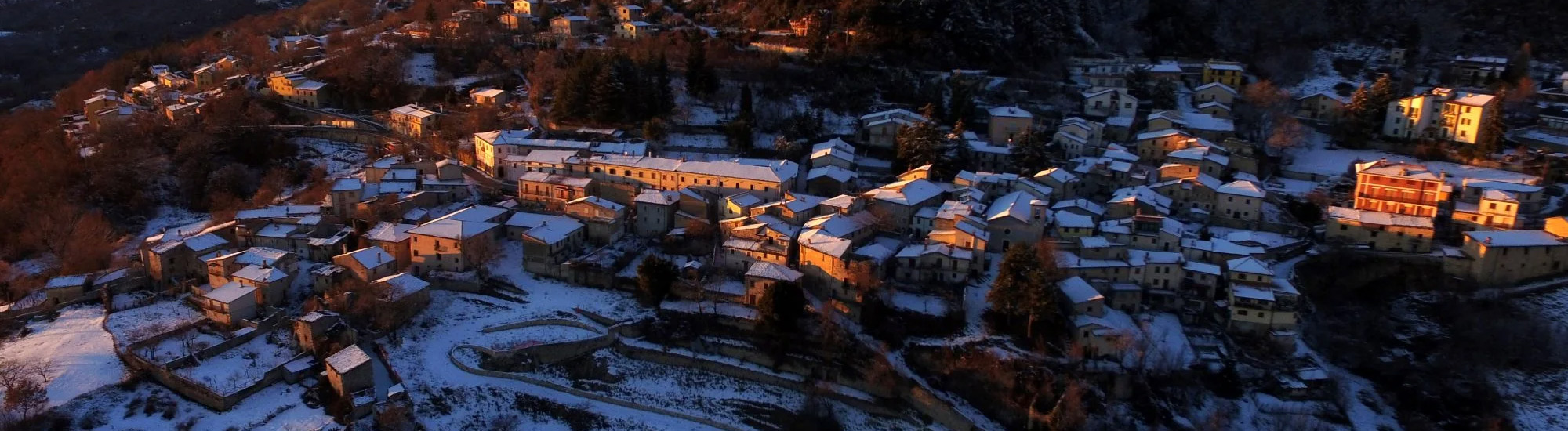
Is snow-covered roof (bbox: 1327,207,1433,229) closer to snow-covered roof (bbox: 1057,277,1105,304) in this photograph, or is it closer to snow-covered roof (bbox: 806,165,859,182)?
snow-covered roof (bbox: 1057,277,1105,304)

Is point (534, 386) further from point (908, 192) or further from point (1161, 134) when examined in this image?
point (1161, 134)

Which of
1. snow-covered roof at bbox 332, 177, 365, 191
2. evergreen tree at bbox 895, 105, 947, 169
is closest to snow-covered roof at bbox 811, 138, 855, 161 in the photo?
evergreen tree at bbox 895, 105, 947, 169

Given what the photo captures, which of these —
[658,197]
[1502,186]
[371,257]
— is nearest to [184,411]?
[371,257]

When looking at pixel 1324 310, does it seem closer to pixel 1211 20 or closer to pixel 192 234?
pixel 1211 20

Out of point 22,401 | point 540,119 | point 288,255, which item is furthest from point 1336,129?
point 22,401

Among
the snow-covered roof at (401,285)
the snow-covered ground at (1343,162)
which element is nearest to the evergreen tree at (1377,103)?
the snow-covered ground at (1343,162)
